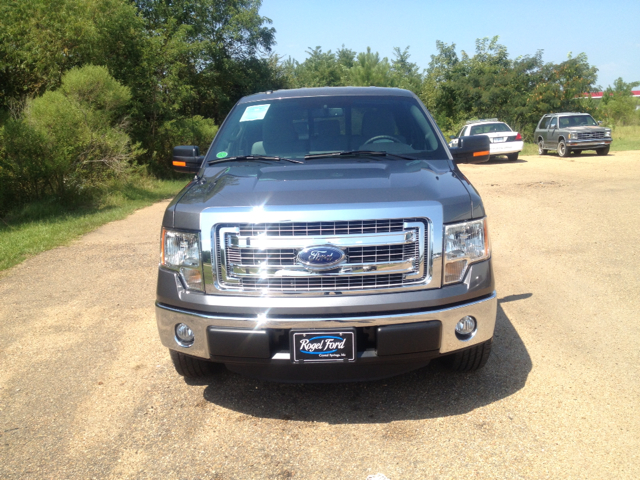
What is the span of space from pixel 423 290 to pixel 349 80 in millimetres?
55847

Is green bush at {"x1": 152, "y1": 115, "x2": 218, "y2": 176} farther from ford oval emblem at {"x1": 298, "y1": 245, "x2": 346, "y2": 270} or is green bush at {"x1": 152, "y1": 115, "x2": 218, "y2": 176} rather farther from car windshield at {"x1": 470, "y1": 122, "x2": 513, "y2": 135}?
ford oval emblem at {"x1": 298, "y1": 245, "x2": 346, "y2": 270}

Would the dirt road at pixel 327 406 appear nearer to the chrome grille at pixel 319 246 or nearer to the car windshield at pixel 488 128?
the chrome grille at pixel 319 246

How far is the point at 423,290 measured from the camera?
9.78 feet

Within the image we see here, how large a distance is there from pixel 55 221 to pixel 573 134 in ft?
62.5

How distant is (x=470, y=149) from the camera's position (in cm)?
436

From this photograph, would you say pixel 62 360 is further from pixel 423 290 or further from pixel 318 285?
pixel 423 290

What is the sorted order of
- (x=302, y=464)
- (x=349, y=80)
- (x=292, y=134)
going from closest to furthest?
(x=302, y=464) → (x=292, y=134) → (x=349, y=80)

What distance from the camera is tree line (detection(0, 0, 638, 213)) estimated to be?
12086 mm

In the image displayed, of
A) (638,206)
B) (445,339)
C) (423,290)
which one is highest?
(423,290)

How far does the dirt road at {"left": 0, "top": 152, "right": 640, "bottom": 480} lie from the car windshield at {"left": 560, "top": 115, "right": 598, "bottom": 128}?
756 inches

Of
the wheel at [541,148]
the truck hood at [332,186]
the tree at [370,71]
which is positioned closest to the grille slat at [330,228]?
the truck hood at [332,186]

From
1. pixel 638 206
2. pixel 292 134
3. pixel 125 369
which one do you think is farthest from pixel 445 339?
pixel 638 206

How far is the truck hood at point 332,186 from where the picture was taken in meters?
2.98

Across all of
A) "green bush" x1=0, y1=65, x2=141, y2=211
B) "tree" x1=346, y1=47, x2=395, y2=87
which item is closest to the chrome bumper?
"green bush" x1=0, y1=65, x2=141, y2=211
